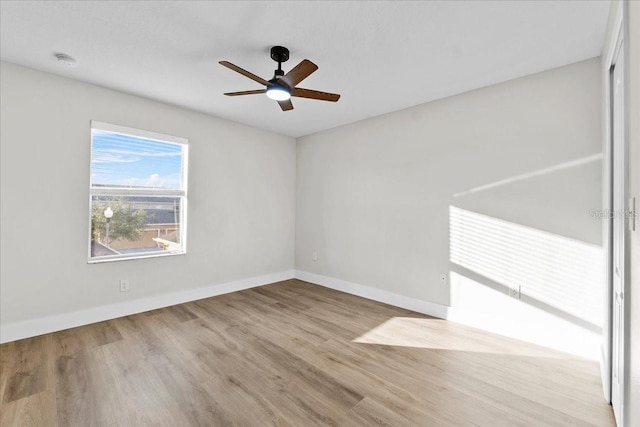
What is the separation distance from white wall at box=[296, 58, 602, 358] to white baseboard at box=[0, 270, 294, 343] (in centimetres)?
154

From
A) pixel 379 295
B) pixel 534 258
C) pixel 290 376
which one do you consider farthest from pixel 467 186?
pixel 290 376

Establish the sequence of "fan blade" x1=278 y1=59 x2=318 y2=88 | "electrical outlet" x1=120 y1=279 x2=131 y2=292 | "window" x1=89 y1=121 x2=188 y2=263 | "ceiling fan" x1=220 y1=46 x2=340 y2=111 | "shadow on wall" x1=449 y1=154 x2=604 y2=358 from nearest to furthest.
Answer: "fan blade" x1=278 y1=59 x2=318 y2=88 → "ceiling fan" x1=220 y1=46 x2=340 y2=111 → "shadow on wall" x1=449 y1=154 x2=604 y2=358 → "window" x1=89 y1=121 x2=188 y2=263 → "electrical outlet" x1=120 y1=279 x2=131 y2=292

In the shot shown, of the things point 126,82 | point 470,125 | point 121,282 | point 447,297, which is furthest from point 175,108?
point 447,297

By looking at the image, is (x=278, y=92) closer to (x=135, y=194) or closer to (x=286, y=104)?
(x=286, y=104)

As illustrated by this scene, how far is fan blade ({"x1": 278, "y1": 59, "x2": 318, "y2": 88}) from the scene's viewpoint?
204 centimetres

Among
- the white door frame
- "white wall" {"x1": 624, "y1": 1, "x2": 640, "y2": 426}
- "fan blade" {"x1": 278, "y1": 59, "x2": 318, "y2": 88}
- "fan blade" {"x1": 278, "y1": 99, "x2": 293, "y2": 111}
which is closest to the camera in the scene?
"white wall" {"x1": 624, "y1": 1, "x2": 640, "y2": 426}

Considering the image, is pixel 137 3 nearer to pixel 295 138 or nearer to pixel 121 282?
pixel 121 282

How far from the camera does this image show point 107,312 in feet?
10.5

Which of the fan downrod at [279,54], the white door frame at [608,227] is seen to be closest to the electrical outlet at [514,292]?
the white door frame at [608,227]

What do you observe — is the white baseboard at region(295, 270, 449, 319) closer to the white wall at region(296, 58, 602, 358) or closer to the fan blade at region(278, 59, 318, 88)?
the white wall at region(296, 58, 602, 358)

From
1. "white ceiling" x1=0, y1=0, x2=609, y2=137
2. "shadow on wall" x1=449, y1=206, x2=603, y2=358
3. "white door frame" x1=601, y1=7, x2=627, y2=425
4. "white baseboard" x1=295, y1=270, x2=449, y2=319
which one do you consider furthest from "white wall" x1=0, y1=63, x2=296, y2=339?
"white door frame" x1=601, y1=7, x2=627, y2=425

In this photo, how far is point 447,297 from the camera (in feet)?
10.9

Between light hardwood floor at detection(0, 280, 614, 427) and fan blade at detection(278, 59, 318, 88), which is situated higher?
fan blade at detection(278, 59, 318, 88)

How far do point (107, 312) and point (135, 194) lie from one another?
1.37 metres
